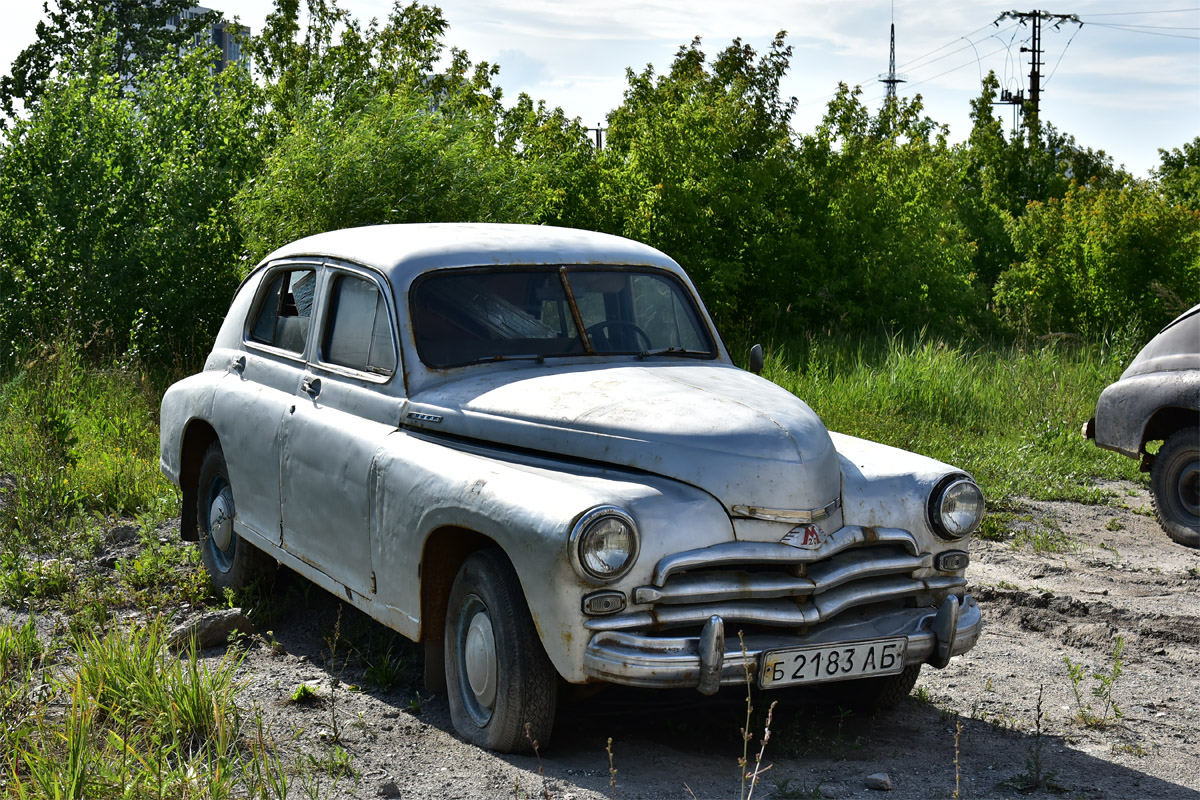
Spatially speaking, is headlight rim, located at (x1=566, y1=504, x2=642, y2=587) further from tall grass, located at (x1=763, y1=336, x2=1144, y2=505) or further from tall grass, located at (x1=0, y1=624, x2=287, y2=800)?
tall grass, located at (x1=763, y1=336, x2=1144, y2=505)

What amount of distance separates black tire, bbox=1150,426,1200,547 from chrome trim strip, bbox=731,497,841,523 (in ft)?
16.5

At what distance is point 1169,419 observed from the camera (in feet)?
27.3

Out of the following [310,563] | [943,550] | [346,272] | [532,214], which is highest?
[532,214]

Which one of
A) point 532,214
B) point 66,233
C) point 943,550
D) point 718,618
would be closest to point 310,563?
point 718,618

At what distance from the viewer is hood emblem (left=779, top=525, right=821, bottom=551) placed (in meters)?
4.05

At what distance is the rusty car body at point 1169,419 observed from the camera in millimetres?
8078

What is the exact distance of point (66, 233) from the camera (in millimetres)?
14406

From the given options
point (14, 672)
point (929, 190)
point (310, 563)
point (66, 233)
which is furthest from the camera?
point (929, 190)

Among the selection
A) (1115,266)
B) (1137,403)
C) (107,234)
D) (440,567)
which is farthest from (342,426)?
(1115,266)

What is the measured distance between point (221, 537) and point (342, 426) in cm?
170

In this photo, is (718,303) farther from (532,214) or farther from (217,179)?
(217,179)

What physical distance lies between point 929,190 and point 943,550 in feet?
48.4

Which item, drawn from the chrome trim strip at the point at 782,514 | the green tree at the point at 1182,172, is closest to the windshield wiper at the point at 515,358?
the chrome trim strip at the point at 782,514

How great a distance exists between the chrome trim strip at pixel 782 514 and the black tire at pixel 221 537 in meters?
3.05
